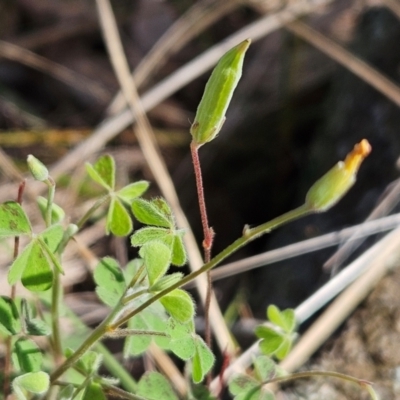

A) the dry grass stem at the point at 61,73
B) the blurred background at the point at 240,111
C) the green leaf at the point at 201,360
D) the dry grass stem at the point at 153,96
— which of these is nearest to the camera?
the green leaf at the point at 201,360

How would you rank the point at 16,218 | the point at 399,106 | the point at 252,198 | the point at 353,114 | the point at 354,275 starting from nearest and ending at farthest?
the point at 16,218
the point at 354,275
the point at 399,106
the point at 353,114
the point at 252,198

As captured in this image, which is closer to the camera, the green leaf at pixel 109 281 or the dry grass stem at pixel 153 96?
the green leaf at pixel 109 281

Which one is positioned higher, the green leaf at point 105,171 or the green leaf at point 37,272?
the green leaf at point 105,171

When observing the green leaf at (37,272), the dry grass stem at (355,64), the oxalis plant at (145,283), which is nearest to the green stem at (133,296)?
the oxalis plant at (145,283)

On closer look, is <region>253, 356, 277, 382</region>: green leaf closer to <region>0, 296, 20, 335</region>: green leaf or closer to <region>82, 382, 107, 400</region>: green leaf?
<region>82, 382, 107, 400</region>: green leaf

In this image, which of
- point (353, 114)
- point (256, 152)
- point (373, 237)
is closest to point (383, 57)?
point (353, 114)

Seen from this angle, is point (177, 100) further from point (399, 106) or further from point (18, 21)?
point (399, 106)

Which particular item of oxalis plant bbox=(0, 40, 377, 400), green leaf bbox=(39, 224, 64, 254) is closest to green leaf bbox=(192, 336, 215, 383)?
oxalis plant bbox=(0, 40, 377, 400)

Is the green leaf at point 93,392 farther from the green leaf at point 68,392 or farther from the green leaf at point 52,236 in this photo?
the green leaf at point 52,236
